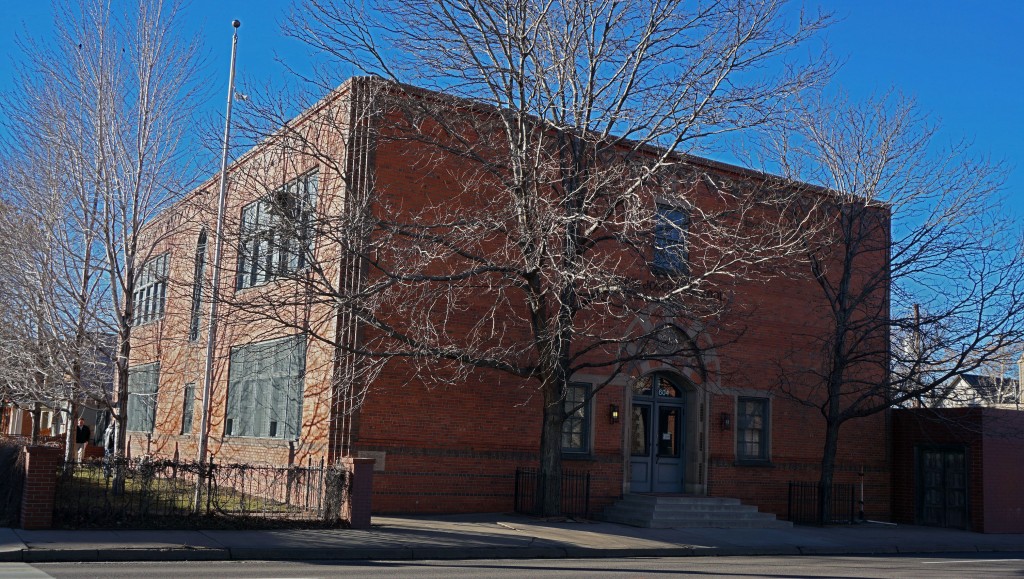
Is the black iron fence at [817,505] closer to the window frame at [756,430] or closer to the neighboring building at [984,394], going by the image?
the window frame at [756,430]

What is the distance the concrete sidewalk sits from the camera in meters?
13.6

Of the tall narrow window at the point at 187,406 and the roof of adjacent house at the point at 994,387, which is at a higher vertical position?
the roof of adjacent house at the point at 994,387

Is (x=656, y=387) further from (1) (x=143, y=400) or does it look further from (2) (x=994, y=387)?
(1) (x=143, y=400)

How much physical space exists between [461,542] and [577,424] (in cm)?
729

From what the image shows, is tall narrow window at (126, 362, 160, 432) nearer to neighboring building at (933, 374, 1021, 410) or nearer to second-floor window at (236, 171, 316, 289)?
second-floor window at (236, 171, 316, 289)

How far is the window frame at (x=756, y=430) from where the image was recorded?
2500cm

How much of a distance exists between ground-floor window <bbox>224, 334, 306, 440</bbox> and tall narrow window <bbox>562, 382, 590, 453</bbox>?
5.92 metres

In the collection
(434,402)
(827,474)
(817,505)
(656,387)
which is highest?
(656,387)

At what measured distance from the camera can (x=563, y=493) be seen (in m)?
22.0

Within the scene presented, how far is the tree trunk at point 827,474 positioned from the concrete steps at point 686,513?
1837 mm

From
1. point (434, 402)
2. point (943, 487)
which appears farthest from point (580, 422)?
point (943, 487)

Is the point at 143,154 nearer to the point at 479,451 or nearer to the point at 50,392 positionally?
the point at 50,392

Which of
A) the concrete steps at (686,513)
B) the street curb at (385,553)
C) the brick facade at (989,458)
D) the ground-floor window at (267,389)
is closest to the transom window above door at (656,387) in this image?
the concrete steps at (686,513)

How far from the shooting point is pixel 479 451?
69.8ft
